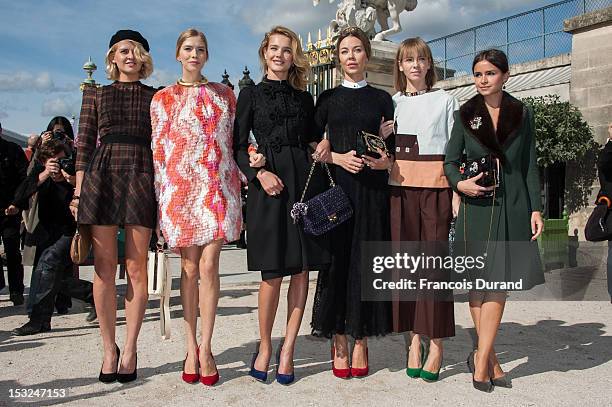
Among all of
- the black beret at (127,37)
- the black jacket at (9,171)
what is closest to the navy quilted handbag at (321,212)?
the black beret at (127,37)

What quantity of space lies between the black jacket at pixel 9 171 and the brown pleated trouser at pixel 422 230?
436cm

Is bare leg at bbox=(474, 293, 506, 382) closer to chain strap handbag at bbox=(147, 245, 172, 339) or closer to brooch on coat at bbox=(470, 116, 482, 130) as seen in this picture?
brooch on coat at bbox=(470, 116, 482, 130)

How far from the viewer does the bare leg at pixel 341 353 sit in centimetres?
375

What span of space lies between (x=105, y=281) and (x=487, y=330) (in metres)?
2.45

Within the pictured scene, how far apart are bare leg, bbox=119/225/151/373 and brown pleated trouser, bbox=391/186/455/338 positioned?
5.38ft

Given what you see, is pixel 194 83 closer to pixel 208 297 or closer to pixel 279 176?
pixel 279 176

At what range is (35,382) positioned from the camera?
12.1ft

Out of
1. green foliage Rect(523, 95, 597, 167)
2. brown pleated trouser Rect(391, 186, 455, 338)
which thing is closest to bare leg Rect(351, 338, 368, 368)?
brown pleated trouser Rect(391, 186, 455, 338)

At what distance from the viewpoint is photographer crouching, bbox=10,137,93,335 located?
17.0 ft

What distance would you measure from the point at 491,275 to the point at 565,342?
68.7 inches

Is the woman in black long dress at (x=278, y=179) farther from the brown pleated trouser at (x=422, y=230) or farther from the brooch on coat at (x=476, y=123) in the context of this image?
the brooch on coat at (x=476, y=123)

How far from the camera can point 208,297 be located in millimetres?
3705

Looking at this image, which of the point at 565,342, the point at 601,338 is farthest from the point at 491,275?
the point at 601,338

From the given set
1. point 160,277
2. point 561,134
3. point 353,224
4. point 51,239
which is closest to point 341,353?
point 353,224
